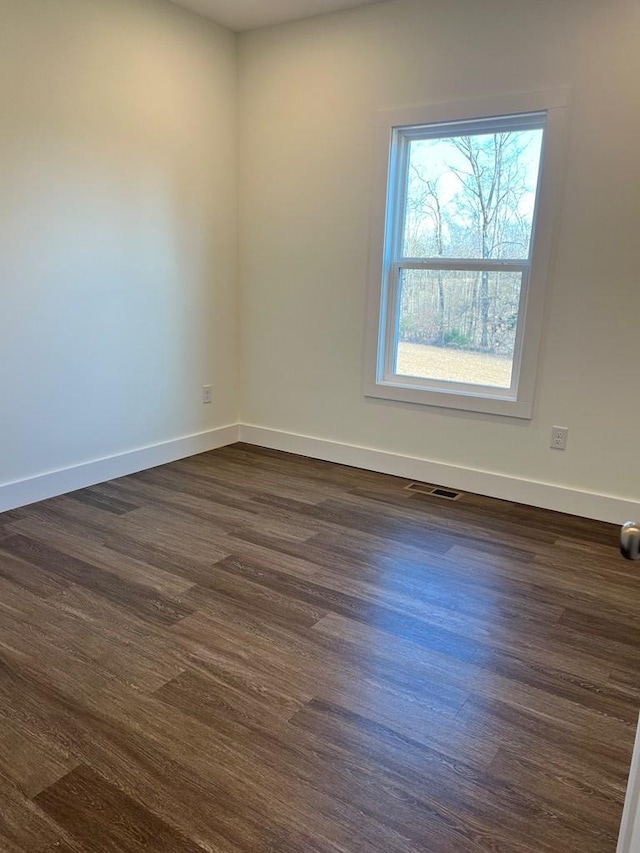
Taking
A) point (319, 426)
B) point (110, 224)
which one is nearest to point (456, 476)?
point (319, 426)

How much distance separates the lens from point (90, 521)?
2.96 meters

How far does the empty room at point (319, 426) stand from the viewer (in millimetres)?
1532

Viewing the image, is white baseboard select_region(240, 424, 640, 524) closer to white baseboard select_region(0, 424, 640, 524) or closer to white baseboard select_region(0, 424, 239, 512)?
white baseboard select_region(0, 424, 640, 524)

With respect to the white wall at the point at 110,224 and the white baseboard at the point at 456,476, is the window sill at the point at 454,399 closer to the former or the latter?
the white baseboard at the point at 456,476

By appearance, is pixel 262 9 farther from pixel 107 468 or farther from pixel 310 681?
pixel 310 681

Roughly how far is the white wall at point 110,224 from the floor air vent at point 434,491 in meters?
1.54

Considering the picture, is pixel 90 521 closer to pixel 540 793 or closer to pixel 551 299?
pixel 540 793

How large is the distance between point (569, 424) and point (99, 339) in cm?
262

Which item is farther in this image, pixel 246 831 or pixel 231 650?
pixel 231 650

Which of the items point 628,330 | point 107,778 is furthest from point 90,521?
point 628,330

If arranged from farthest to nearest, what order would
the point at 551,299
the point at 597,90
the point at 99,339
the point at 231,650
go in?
the point at 99,339, the point at 551,299, the point at 597,90, the point at 231,650

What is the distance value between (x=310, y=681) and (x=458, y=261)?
96.9 inches

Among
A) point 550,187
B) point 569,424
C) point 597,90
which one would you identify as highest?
point 597,90

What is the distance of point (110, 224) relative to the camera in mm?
3311
